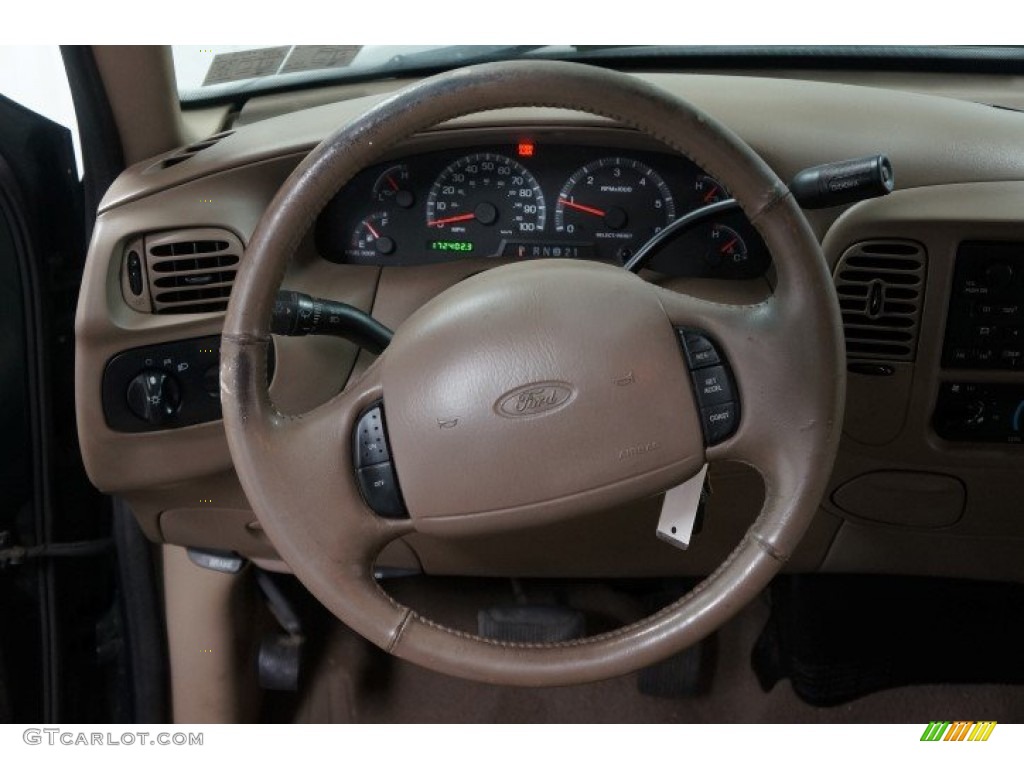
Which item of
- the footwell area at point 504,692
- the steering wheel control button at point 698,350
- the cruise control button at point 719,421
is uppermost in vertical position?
the steering wheel control button at point 698,350

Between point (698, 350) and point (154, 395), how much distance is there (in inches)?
25.8

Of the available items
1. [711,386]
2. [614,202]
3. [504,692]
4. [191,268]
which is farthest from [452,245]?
[504,692]

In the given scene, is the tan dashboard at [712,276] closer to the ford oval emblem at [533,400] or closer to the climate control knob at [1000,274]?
the climate control knob at [1000,274]

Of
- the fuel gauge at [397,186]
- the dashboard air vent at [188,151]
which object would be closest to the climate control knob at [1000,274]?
the fuel gauge at [397,186]

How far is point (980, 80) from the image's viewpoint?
4.54 ft

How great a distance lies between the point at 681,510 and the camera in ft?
3.26

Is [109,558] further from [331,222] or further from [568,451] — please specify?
[568,451]

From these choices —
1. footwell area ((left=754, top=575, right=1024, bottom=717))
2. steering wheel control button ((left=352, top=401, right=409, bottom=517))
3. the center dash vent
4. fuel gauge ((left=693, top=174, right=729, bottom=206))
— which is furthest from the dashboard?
footwell area ((left=754, top=575, right=1024, bottom=717))

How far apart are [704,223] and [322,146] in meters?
0.50

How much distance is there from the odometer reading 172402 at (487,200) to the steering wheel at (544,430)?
0.27 meters

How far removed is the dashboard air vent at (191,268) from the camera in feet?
3.80

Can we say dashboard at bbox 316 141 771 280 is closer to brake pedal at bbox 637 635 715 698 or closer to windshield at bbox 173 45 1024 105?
windshield at bbox 173 45 1024 105

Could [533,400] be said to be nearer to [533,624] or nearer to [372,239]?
[372,239]

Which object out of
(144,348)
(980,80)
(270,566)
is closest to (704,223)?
(980,80)
